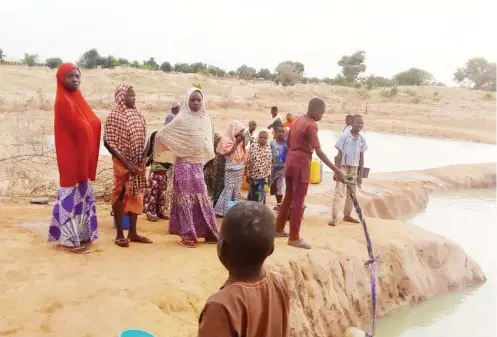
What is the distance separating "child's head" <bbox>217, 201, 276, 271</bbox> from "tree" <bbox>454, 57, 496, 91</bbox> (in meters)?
56.6

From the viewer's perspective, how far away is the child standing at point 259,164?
6969 millimetres

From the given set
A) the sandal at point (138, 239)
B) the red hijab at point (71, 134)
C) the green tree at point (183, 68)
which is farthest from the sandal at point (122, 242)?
the green tree at point (183, 68)

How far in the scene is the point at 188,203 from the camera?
5.25 meters

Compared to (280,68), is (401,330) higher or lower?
lower

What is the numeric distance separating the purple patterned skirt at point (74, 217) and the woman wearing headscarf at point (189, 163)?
0.81 meters

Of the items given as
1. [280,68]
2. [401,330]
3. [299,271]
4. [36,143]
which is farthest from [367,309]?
[280,68]

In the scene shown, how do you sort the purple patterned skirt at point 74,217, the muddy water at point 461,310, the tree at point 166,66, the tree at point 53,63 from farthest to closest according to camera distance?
1. the tree at point 166,66
2. the tree at point 53,63
3. the muddy water at point 461,310
4. the purple patterned skirt at point 74,217

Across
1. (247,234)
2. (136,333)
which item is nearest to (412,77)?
(136,333)

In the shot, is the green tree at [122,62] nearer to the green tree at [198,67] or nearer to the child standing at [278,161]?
the green tree at [198,67]

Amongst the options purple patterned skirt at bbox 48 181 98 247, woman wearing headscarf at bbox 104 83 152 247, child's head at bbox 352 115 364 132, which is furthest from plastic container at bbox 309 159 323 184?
purple patterned skirt at bbox 48 181 98 247

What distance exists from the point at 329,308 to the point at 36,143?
5680 millimetres

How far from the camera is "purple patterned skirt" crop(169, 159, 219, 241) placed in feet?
17.2

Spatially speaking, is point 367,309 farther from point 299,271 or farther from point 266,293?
point 266,293

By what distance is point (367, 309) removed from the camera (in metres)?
6.14
